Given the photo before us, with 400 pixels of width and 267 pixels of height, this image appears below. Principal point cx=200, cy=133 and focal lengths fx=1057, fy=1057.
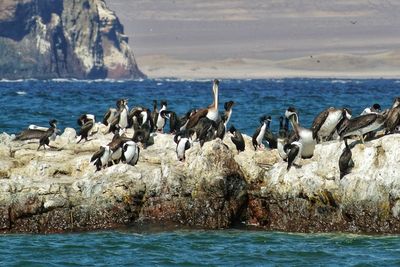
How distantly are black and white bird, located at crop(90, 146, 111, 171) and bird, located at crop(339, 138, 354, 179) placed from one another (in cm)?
476

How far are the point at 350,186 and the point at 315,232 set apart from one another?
1099 millimetres

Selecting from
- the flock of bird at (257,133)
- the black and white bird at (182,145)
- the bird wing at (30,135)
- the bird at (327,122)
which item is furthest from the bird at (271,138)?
the bird wing at (30,135)

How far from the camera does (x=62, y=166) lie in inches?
844

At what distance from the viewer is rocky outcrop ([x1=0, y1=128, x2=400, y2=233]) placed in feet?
63.8

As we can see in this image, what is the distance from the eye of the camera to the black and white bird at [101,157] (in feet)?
69.0

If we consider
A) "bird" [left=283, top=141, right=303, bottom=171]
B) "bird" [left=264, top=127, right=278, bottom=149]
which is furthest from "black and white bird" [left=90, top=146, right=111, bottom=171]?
"bird" [left=264, top=127, right=278, bottom=149]

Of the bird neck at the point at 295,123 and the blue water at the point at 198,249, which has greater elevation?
the bird neck at the point at 295,123

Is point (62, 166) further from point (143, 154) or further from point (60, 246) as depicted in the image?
point (60, 246)

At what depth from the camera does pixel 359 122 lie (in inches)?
811

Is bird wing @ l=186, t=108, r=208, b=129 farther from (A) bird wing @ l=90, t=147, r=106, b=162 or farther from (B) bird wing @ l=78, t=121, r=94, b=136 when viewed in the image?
(A) bird wing @ l=90, t=147, r=106, b=162

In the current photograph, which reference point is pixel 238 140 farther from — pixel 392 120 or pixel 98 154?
pixel 392 120

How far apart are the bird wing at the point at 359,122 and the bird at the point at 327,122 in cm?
139

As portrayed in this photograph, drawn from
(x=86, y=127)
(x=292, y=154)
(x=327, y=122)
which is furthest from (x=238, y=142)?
(x=86, y=127)

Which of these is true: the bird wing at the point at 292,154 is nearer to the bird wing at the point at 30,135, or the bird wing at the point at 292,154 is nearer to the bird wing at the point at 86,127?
the bird wing at the point at 86,127
